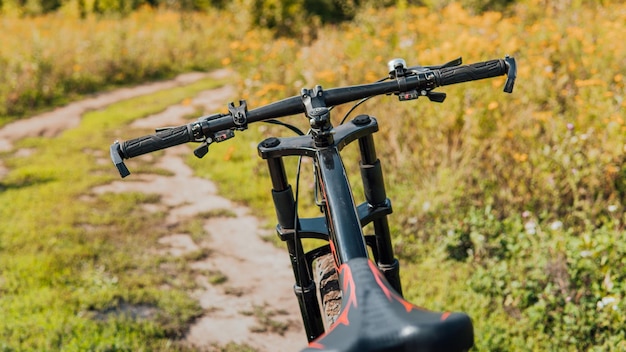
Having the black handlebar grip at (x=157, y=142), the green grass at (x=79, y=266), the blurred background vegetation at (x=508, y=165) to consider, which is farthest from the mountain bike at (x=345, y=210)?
the green grass at (x=79, y=266)

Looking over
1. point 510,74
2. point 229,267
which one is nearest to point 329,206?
point 510,74

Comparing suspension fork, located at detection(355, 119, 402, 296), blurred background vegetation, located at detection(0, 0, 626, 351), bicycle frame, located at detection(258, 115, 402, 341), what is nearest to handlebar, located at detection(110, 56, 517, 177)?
bicycle frame, located at detection(258, 115, 402, 341)

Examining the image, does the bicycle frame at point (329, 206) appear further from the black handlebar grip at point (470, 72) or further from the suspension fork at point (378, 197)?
the black handlebar grip at point (470, 72)

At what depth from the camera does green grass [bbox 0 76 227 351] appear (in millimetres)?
3418

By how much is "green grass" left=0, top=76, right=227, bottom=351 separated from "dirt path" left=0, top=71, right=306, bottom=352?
0.16 meters

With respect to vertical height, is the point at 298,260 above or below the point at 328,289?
above

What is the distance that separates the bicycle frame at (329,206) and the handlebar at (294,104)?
130mm

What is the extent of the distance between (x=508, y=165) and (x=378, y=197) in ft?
8.11

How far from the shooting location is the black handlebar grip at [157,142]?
1797mm

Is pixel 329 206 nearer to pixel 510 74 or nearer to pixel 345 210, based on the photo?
pixel 345 210

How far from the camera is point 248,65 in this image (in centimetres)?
844

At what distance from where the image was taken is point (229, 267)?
440 cm

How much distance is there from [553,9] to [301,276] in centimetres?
811

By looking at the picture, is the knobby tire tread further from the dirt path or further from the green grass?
the green grass
